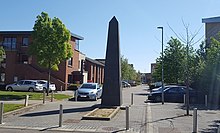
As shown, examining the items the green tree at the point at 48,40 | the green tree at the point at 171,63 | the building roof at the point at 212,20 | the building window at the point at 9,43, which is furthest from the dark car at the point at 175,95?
the building window at the point at 9,43

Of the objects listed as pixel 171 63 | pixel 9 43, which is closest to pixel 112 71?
pixel 171 63

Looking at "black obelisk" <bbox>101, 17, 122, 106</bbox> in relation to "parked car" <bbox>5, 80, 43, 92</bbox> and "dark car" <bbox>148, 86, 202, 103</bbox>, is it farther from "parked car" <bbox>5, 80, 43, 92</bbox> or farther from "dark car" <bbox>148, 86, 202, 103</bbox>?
"parked car" <bbox>5, 80, 43, 92</bbox>

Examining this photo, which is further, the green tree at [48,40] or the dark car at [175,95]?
the green tree at [48,40]

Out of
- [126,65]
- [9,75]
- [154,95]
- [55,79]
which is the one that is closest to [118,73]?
[154,95]

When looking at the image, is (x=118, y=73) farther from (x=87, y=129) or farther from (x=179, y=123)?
(x=87, y=129)

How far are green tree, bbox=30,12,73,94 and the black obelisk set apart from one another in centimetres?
986

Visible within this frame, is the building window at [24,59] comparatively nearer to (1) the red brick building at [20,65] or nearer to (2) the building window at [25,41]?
(1) the red brick building at [20,65]

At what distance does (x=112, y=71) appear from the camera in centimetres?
1842

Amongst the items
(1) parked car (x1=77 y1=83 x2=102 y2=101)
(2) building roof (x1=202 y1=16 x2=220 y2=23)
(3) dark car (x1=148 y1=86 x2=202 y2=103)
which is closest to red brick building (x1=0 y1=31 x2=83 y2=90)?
(1) parked car (x1=77 y1=83 x2=102 y2=101)

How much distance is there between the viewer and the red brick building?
136 ft

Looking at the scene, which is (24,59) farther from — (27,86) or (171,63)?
(171,63)

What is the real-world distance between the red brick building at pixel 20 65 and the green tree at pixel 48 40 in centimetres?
1371

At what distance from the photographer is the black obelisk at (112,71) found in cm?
1812

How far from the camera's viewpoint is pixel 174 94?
2539cm
